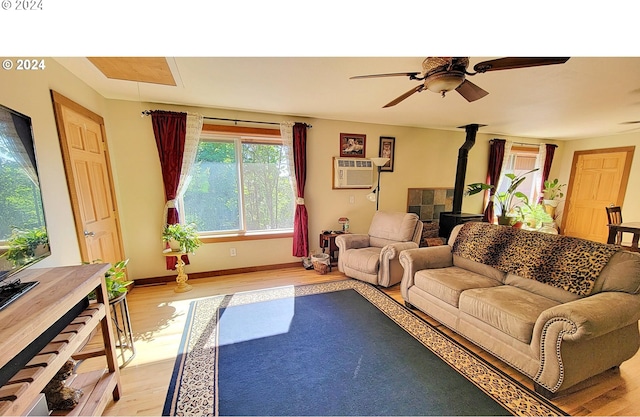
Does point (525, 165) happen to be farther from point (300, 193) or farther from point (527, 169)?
point (300, 193)

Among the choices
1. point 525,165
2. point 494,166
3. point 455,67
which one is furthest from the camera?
point 525,165

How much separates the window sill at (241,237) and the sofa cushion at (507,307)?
2.50 metres

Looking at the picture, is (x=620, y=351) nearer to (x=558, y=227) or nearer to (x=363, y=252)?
(x=363, y=252)

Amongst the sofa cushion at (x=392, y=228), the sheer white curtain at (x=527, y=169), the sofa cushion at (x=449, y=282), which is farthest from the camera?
the sheer white curtain at (x=527, y=169)

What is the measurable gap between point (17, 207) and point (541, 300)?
3.38 metres

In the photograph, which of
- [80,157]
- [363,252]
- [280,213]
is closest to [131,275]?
[80,157]

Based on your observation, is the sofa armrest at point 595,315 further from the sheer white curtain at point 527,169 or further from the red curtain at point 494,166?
the sheer white curtain at point 527,169

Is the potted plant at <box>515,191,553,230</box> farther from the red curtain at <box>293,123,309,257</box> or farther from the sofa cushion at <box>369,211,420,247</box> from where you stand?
the red curtain at <box>293,123,309,257</box>

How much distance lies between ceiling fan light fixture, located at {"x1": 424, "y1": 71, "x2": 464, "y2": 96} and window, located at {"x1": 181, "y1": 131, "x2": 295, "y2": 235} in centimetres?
228

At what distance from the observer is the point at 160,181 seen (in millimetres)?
3018

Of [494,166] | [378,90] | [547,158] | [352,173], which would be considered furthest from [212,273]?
[547,158]

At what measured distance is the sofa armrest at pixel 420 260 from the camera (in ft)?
7.98

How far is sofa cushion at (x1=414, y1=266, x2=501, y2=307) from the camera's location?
2.00 meters

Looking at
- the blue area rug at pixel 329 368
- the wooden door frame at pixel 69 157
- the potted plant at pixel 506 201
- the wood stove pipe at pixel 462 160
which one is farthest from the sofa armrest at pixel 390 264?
the wooden door frame at pixel 69 157
